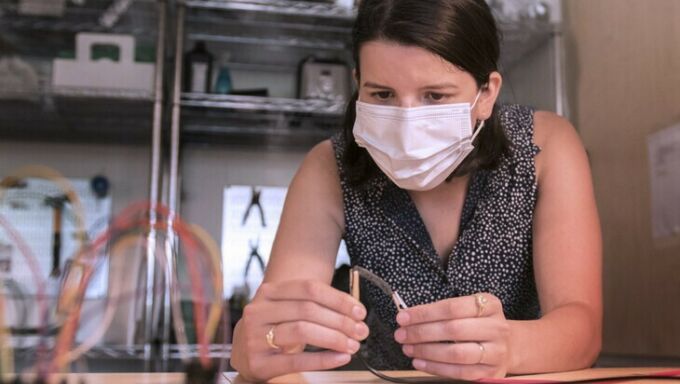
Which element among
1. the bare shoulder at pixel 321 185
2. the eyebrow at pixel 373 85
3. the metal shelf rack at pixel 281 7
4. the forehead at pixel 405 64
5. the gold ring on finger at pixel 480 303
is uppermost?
the metal shelf rack at pixel 281 7

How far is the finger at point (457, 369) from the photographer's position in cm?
64

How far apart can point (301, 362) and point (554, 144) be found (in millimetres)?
569

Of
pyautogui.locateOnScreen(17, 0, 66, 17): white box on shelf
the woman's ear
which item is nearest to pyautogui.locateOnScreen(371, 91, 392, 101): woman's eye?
the woman's ear

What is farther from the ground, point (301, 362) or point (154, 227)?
point (154, 227)

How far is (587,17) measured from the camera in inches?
80.5

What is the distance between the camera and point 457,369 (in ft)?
2.10

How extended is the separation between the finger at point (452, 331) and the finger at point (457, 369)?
2 cm

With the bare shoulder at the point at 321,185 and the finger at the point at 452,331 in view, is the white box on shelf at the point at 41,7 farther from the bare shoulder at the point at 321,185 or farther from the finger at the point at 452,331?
the finger at the point at 452,331

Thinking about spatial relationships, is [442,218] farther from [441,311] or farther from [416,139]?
[441,311]

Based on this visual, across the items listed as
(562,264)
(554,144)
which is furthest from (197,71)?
(562,264)

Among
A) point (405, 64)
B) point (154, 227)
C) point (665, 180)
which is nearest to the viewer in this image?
point (154, 227)

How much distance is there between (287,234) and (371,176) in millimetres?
160

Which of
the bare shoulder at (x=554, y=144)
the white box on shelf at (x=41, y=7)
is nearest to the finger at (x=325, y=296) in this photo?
the bare shoulder at (x=554, y=144)

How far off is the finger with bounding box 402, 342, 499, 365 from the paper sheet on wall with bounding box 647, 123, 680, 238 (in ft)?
2.94
